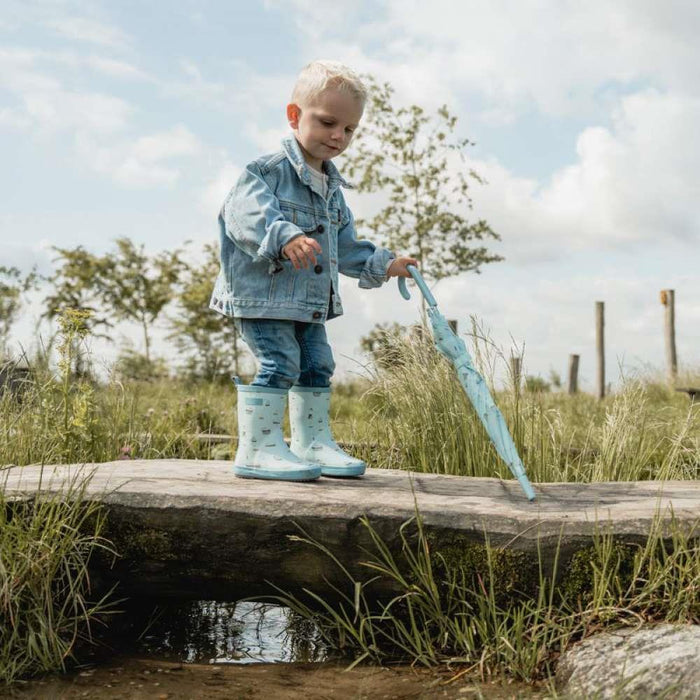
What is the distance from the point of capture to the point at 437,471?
4531 mm

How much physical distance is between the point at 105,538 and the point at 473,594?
1352mm

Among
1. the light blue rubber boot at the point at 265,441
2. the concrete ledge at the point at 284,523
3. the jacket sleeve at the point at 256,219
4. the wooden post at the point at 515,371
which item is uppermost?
the jacket sleeve at the point at 256,219

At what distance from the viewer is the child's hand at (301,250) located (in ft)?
10.5

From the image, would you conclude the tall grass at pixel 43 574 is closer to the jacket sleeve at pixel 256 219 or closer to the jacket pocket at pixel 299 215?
the jacket sleeve at pixel 256 219

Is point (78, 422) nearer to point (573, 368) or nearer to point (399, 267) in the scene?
point (399, 267)

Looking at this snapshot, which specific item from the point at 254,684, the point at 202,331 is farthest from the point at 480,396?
the point at 202,331

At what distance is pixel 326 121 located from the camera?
345 centimetres

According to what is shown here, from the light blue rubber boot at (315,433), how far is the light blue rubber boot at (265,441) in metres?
0.21

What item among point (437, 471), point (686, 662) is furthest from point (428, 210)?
point (686, 662)

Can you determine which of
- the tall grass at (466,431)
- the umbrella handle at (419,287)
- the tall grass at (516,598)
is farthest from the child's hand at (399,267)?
the tall grass at (516,598)

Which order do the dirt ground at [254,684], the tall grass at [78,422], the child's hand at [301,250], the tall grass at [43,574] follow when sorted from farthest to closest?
the tall grass at [78,422] < the child's hand at [301,250] < the tall grass at [43,574] < the dirt ground at [254,684]

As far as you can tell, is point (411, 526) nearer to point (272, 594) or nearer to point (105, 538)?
point (272, 594)

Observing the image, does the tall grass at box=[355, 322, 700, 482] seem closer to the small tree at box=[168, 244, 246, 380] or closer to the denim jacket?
the denim jacket

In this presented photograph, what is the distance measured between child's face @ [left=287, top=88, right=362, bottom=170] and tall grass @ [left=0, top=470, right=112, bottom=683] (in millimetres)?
1623
